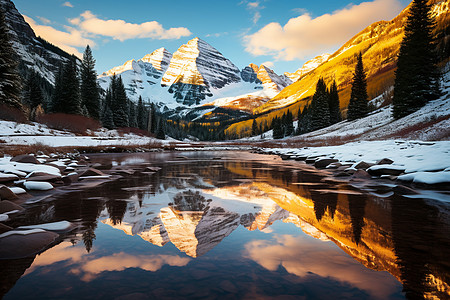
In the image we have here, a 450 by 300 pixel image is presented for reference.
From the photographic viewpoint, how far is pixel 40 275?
8.95ft

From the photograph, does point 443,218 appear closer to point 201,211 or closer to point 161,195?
point 201,211

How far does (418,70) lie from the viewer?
2859cm

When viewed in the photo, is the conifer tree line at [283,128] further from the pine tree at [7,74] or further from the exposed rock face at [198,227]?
the exposed rock face at [198,227]

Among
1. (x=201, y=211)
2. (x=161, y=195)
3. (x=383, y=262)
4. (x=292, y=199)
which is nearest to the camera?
(x=383, y=262)

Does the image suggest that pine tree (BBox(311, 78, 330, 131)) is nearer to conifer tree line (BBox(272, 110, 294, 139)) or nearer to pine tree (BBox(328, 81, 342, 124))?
pine tree (BBox(328, 81, 342, 124))

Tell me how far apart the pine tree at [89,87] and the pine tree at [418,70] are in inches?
2284

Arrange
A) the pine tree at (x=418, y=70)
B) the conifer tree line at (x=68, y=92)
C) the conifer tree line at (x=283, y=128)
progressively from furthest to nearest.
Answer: the conifer tree line at (x=283, y=128) → the conifer tree line at (x=68, y=92) → the pine tree at (x=418, y=70)

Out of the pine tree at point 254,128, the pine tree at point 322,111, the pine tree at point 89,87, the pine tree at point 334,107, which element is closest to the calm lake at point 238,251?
the pine tree at point 89,87

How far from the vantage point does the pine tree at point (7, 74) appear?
28.2m

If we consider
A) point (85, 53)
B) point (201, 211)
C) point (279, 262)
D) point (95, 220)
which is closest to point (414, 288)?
point (279, 262)

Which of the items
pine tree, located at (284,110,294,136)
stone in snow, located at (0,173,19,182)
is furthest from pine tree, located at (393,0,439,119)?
pine tree, located at (284,110,294,136)

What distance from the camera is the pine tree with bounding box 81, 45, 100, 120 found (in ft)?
171

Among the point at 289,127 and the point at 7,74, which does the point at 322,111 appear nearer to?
the point at 289,127

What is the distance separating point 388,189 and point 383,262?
5.82 m
